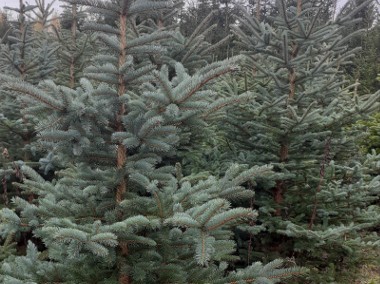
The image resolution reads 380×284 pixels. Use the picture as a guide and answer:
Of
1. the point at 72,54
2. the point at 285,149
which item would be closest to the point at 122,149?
the point at 285,149

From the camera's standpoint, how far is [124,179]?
310 cm

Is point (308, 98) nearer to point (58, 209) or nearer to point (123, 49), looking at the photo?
point (123, 49)

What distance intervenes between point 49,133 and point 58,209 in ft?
2.37

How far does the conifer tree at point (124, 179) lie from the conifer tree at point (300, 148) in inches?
81.1

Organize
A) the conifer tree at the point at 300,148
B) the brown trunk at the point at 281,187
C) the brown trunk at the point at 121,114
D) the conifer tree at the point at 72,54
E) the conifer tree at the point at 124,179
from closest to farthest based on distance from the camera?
the conifer tree at the point at 124,179
the brown trunk at the point at 121,114
the conifer tree at the point at 300,148
the brown trunk at the point at 281,187
the conifer tree at the point at 72,54

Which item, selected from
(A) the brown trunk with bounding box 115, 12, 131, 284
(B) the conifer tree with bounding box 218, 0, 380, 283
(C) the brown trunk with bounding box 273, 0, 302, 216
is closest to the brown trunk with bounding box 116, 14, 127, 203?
(A) the brown trunk with bounding box 115, 12, 131, 284

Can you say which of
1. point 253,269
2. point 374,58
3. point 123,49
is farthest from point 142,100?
point 374,58

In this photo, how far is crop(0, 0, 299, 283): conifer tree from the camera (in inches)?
99.3

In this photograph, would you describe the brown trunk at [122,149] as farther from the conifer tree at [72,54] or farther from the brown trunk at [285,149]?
the conifer tree at [72,54]

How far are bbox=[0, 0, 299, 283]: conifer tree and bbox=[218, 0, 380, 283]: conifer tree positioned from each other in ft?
6.76

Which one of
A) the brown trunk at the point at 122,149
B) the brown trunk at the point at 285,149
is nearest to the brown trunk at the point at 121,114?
the brown trunk at the point at 122,149

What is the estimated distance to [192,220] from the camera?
2.32m

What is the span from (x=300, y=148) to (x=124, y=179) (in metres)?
3.29

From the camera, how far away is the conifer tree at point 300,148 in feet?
16.1
